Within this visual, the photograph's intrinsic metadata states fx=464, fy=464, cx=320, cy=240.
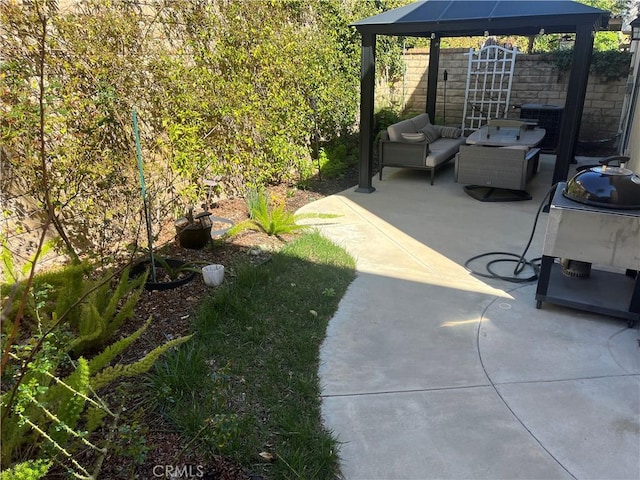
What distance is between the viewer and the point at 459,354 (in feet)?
9.46

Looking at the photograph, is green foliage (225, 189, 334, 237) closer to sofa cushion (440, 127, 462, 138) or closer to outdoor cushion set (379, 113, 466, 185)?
outdoor cushion set (379, 113, 466, 185)

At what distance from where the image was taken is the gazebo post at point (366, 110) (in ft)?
20.9

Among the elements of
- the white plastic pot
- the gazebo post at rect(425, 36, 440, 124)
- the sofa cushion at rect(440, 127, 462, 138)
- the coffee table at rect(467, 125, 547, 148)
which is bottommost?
the white plastic pot

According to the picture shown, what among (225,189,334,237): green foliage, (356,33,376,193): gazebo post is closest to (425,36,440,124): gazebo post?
(356,33,376,193): gazebo post

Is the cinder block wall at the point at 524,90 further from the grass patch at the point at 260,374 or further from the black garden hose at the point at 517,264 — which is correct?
the grass patch at the point at 260,374

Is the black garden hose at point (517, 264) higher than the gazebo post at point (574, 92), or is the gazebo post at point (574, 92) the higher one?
the gazebo post at point (574, 92)

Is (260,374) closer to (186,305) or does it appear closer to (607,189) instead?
(186,305)

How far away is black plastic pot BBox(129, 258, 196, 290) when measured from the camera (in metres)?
3.48

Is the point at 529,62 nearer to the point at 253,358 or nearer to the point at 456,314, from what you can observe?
the point at 456,314

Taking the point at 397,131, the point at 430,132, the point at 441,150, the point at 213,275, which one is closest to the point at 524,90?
the point at 430,132

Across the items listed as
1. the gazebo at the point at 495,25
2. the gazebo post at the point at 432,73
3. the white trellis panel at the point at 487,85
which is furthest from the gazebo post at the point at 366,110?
the white trellis panel at the point at 487,85

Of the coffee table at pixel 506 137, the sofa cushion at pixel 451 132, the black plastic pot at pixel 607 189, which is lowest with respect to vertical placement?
the sofa cushion at pixel 451 132

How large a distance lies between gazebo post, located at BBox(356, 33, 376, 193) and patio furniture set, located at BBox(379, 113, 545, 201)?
1.97 ft

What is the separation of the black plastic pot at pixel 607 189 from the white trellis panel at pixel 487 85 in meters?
7.19
